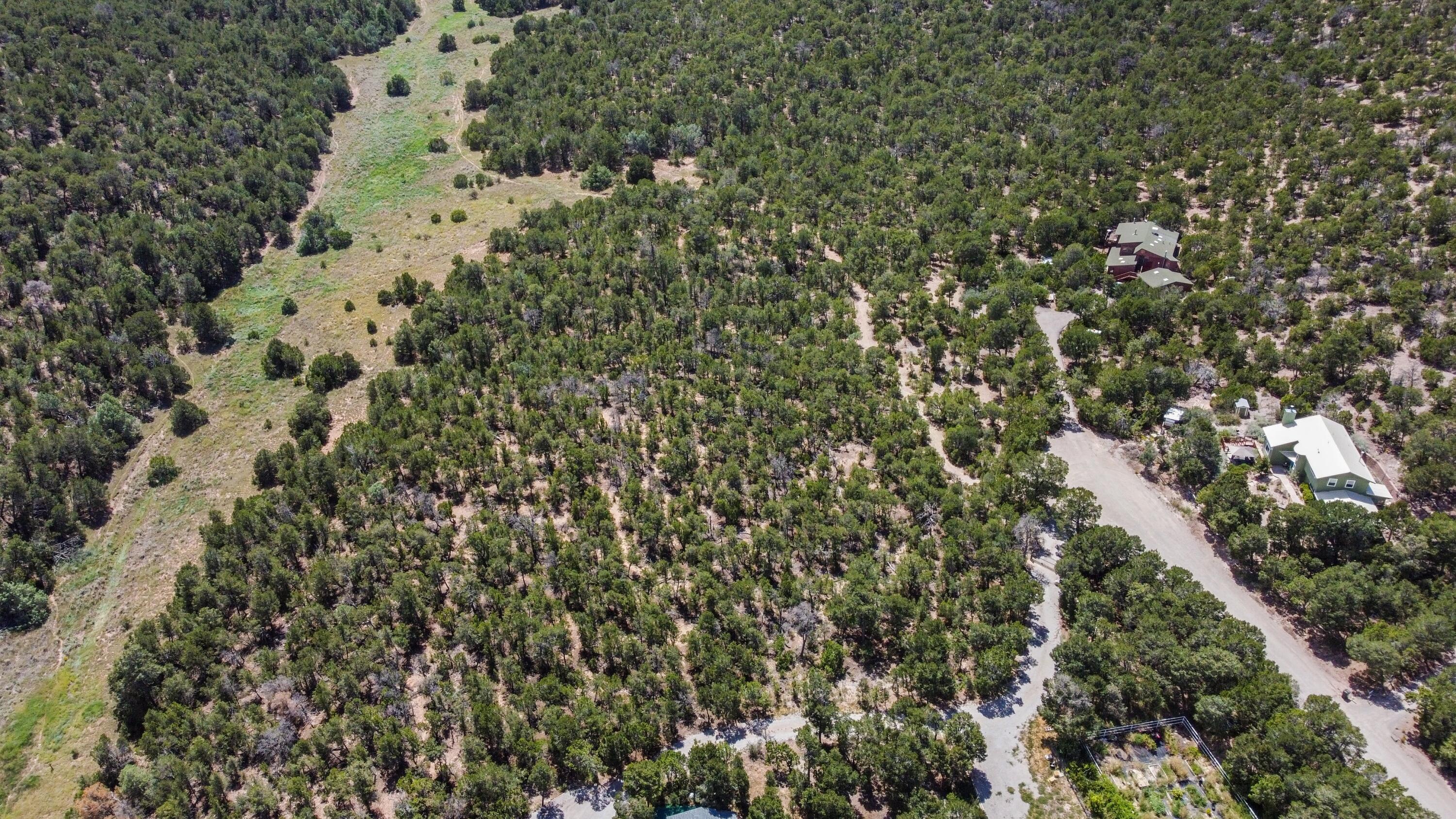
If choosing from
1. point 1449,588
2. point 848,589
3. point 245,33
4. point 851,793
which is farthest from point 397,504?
point 245,33

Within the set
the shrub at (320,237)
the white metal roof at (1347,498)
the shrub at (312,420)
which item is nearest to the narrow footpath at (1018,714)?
the white metal roof at (1347,498)

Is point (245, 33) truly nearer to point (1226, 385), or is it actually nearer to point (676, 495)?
point (676, 495)

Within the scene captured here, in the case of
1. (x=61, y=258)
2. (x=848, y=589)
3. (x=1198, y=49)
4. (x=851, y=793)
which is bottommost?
(x=851, y=793)

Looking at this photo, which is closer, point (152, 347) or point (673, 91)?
point (152, 347)

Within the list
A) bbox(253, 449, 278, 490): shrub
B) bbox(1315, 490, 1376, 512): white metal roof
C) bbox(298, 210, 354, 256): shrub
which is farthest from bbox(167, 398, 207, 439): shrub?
bbox(1315, 490, 1376, 512): white metal roof

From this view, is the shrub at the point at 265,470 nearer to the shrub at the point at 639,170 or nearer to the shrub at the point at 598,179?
the shrub at the point at 598,179

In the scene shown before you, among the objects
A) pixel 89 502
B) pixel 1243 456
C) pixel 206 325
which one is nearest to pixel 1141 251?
pixel 1243 456
